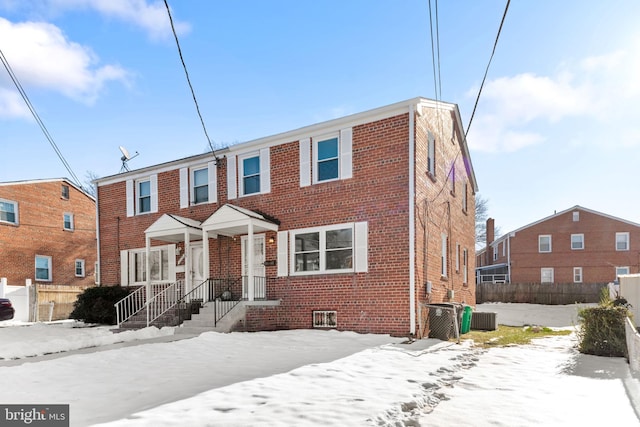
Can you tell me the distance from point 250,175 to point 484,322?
9.57 metres

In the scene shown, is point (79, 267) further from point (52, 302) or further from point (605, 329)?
point (605, 329)

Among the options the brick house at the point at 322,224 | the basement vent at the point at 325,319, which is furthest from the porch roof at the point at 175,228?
the basement vent at the point at 325,319

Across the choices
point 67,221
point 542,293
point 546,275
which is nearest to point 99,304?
point 67,221

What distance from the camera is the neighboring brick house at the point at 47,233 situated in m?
22.2

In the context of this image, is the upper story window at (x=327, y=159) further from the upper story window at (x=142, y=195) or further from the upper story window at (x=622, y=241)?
the upper story window at (x=622, y=241)

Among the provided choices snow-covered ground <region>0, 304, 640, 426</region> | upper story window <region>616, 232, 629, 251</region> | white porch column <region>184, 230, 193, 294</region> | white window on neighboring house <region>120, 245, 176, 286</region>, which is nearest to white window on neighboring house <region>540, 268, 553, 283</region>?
upper story window <region>616, 232, 629, 251</region>

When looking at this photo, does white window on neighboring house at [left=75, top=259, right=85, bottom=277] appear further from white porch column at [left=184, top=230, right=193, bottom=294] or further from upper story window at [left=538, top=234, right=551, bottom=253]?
upper story window at [left=538, top=234, right=551, bottom=253]

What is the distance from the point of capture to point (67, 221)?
84.3ft

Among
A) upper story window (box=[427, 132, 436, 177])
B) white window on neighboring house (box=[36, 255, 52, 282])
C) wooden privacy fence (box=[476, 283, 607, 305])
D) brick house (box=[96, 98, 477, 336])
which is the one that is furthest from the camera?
wooden privacy fence (box=[476, 283, 607, 305])

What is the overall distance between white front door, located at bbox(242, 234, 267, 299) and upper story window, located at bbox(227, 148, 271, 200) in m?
1.60

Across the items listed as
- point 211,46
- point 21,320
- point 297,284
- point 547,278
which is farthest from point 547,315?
point 21,320

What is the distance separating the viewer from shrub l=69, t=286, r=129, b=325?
1445 cm

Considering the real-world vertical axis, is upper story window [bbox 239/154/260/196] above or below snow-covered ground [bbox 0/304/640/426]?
above

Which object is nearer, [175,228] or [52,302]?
[175,228]
